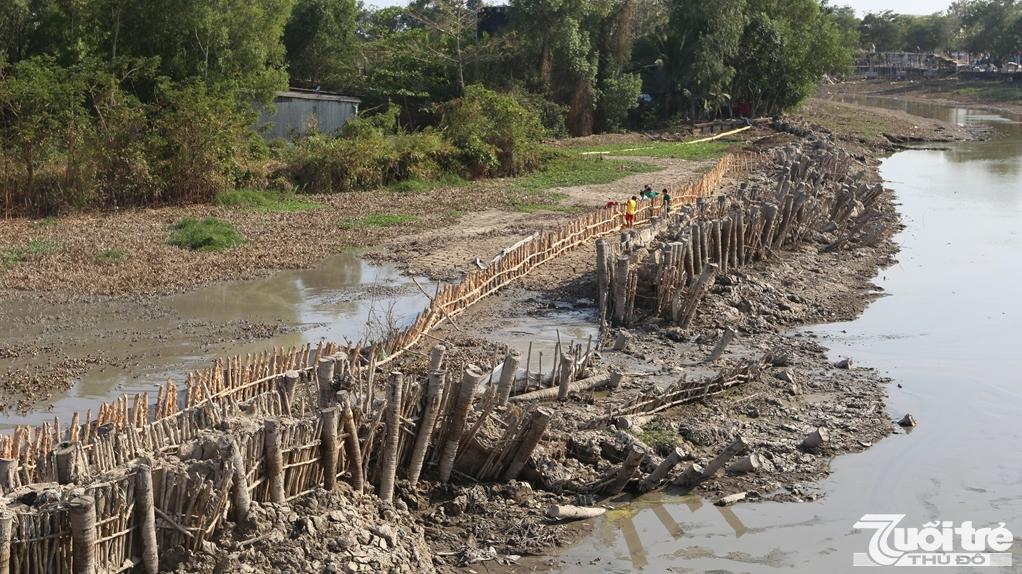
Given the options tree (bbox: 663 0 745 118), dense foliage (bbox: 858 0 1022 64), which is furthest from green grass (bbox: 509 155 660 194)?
dense foliage (bbox: 858 0 1022 64)

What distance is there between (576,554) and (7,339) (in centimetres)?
805

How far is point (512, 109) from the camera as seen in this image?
29000 mm

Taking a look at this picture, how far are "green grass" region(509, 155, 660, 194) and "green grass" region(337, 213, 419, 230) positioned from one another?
4.97m

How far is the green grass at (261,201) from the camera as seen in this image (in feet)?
73.0

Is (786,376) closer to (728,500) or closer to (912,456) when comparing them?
(912,456)

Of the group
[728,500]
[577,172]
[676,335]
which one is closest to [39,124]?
[676,335]

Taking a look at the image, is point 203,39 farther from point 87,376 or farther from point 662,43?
point 662,43

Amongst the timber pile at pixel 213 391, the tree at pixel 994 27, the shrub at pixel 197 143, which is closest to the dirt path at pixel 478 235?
the timber pile at pixel 213 391

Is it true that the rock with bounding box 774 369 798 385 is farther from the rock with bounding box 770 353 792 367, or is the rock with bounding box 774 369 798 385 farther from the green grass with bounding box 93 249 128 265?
the green grass with bounding box 93 249 128 265

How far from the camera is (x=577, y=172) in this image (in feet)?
96.2

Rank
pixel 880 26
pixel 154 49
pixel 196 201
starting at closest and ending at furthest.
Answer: pixel 196 201 < pixel 154 49 < pixel 880 26

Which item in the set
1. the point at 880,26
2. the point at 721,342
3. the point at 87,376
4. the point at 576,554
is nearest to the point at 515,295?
the point at 721,342

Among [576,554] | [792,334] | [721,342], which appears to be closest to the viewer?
[576,554]

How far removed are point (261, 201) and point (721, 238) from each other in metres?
10.7
